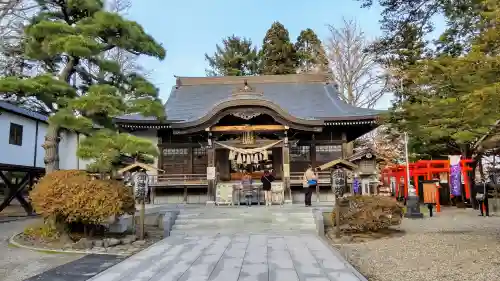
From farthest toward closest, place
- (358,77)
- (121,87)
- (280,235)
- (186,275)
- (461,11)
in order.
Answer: (358,77) < (121,87) < (280,235) < (461,11) < (186,275)

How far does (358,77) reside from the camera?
30156 millimetres

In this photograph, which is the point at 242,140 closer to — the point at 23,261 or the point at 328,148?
the point at 328,148

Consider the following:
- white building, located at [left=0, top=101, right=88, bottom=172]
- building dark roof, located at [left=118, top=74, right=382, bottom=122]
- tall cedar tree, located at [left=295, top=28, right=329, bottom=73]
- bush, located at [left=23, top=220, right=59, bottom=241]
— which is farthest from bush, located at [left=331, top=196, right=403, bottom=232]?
tall cedar tree, located at [left=295, top=28, right=329, bottom=73]

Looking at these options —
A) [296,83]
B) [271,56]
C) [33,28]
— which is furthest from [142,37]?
[271,56]

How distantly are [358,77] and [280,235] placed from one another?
2350 cm

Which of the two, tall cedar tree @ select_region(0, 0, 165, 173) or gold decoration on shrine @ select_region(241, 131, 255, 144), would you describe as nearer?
tall cedar tree @ select_region(0, 0, 165, 173)

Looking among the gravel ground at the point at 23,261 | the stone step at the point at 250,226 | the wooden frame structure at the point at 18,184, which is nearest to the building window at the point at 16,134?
the wooden frame structure at the point at 18,184

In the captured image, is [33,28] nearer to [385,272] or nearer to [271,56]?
[385,272]

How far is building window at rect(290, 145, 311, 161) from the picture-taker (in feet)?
58.7

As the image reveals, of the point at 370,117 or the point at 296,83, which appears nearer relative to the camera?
the point at 370,117

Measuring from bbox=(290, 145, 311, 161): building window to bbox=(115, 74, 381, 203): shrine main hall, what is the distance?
0.05 metres

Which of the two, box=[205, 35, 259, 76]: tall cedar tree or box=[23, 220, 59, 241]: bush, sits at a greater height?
A: box=[205, 35, 259, 76]: tall cedar tree

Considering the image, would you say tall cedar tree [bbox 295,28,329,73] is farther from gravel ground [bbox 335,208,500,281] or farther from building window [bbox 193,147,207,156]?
gravel ground [bbox 335,208,500,281]

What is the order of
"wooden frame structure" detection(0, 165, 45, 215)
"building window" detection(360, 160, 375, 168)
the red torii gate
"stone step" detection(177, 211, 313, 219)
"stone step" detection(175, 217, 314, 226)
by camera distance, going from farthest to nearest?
1. the red torii gate
2. "building window" detection(360, 160, 375, 168)
3. "wooden frame structure" detection(0, 165, 45, 215)
4. "stone step" detection(177, 211, 313, 219)
5. "stone step" detection(175, 217, 314, 226)
